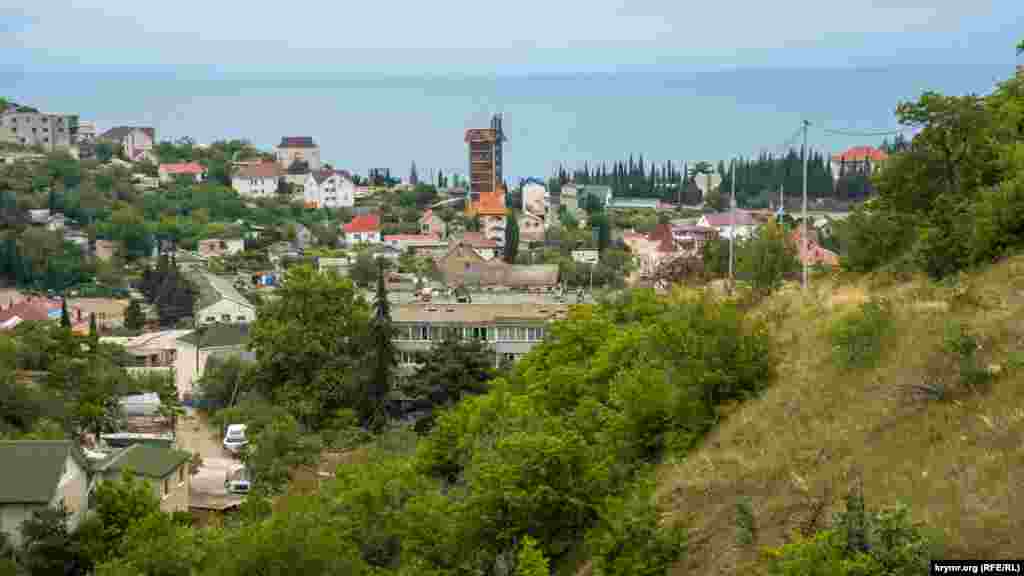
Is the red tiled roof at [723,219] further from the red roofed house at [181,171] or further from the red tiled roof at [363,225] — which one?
the red roofed house at [181,171]

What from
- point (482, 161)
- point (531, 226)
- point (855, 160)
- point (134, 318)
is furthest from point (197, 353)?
point (855, 160)

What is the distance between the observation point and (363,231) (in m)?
58.6

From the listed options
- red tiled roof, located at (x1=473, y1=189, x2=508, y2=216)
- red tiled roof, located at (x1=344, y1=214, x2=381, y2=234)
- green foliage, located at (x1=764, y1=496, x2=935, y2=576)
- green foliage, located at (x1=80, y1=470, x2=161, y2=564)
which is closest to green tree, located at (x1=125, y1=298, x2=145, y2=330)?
red tiled roof, located at (x1=344, y1=214, x2=381, y2=234)

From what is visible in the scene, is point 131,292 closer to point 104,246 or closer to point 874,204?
point 104,246

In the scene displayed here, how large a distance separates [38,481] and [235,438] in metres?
7.96

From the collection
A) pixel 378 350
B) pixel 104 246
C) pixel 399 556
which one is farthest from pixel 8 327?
pixel 399 556

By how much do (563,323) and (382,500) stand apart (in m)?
5.12

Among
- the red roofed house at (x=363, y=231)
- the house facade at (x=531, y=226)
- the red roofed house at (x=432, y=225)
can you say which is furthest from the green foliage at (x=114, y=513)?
the red roofed house at (x=432, y=225)

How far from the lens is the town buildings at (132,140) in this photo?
250ft

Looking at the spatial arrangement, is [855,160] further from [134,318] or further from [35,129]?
[35,129]

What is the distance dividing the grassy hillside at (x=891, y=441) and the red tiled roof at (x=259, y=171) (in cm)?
6225

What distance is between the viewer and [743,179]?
7125 centimetres

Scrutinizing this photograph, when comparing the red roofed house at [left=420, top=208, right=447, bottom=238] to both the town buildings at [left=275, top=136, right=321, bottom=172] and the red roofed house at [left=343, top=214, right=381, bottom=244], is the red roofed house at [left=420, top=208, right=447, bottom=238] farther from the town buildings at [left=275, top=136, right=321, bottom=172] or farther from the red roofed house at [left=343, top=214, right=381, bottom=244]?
the town buildings at [left=275, top=136, right=321, bottom=172]

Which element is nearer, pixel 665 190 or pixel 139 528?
pixel 139 528
